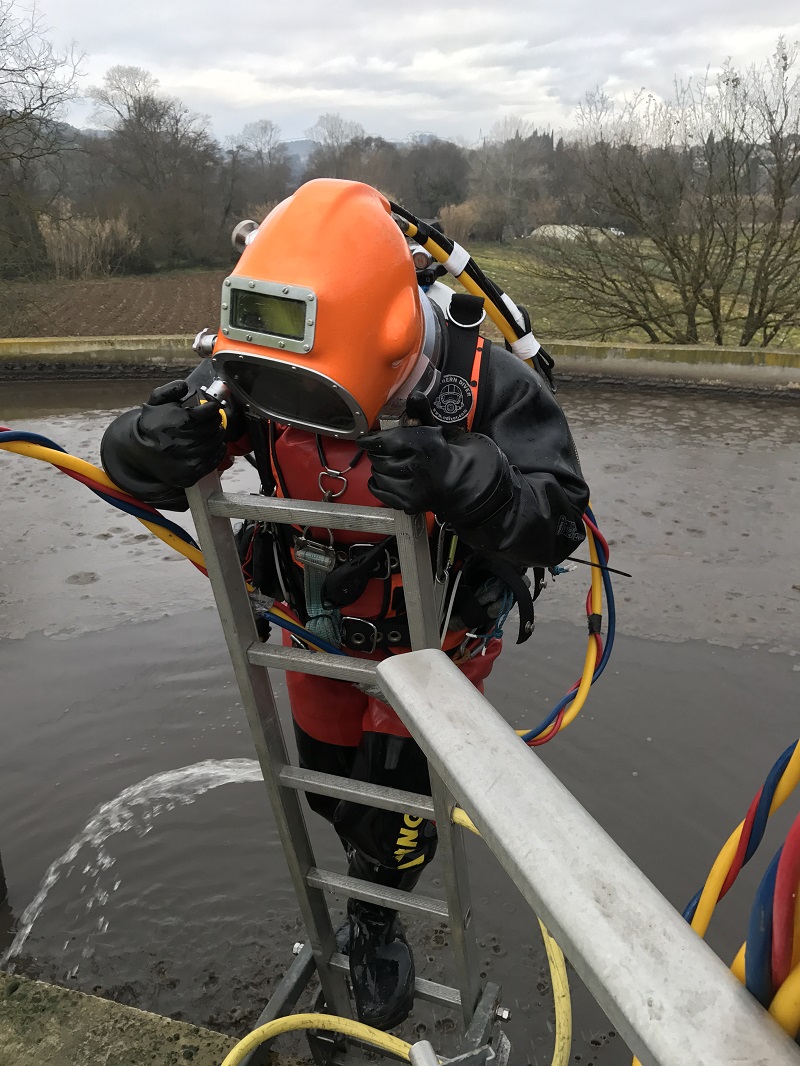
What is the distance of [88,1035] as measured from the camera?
147 cm

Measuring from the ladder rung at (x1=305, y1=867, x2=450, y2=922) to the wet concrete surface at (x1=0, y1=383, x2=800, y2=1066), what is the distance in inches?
25.4

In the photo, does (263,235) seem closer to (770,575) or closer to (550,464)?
(550,464)

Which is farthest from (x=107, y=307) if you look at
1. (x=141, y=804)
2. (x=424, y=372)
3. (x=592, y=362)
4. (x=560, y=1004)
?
(x=560, y=1004)

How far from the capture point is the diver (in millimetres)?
1230

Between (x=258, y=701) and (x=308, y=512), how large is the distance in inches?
17.5

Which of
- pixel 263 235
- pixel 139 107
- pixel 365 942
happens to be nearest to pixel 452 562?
pixel 263 235

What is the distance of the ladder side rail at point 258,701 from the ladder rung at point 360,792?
38 millimetres

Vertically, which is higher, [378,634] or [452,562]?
[452,562]

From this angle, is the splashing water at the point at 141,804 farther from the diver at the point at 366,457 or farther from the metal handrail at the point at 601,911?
the metal handrail at the point at 601,911

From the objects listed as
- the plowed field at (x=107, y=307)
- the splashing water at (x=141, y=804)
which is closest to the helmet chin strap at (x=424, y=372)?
the splashing water at (x=141, y=804)

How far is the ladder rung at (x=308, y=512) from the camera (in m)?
1.20

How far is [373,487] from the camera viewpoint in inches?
47.1

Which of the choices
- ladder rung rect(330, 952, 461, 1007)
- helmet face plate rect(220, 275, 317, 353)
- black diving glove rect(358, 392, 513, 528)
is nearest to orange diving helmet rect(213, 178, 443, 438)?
helmet face plate rect(220, 275, 317, 353)

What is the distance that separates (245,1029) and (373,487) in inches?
62.6
